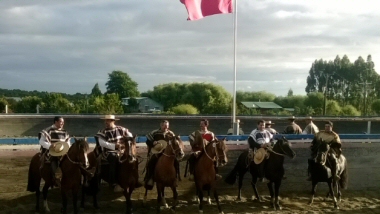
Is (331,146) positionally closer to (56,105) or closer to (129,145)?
(129,145)

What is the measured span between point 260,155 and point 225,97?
6741cm

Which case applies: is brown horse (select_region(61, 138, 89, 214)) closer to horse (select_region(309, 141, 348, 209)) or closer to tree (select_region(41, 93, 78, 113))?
horse (select_region(309, 141, 348, 209))

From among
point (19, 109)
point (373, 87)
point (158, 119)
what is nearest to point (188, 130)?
point (158, 119)

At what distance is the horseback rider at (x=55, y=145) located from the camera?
40.2 feet

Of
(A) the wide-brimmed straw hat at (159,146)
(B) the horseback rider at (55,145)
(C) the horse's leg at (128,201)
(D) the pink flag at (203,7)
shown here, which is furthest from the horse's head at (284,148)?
(D) the pink flag at (203,7)

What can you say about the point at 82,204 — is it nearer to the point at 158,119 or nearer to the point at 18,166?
the point at 18,166

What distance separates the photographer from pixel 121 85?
8994 centimetres

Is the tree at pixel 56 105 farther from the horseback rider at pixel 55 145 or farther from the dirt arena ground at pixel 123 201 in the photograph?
the horseback rider at pixel 55 145

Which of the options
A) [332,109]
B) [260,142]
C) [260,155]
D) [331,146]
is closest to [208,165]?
[260,155]

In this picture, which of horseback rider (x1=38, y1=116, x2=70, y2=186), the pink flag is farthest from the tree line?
horseback rider (x1=38, y1=116, x2=70, y2=186)

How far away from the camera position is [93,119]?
114 ft

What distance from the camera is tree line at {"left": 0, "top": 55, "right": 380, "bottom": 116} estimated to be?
63.8 metres

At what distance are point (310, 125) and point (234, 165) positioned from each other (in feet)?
13.7

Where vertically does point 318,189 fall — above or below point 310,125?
below
